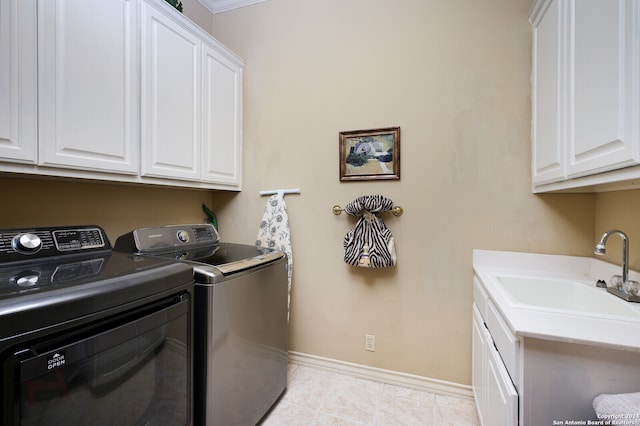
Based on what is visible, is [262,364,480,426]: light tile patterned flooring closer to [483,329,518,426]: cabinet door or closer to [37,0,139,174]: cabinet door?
[483,329,518,426]: cabinet door

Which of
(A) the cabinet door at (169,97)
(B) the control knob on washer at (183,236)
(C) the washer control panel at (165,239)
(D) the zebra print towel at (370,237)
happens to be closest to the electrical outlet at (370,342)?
(D) the zebra print towel at (370,237)

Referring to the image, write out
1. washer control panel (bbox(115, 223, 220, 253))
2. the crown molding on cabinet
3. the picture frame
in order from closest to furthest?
washer control panel (bbox(115, 223, 220, 253)), the picture frame, the crown molding on cabinet

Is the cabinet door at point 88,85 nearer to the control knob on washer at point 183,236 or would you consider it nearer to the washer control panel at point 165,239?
the washer control panel at point 165,239

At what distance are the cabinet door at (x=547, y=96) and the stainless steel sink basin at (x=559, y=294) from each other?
1.78 ft

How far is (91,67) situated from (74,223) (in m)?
0.84

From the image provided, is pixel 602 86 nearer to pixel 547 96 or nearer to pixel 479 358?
pixel 547 96

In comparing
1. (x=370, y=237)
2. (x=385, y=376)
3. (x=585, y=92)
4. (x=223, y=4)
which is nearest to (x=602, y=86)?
(x=585, y=92)

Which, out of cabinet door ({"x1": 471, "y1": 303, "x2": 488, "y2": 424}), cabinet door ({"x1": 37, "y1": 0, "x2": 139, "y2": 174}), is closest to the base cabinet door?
cabinet door ({"x1": 471, "y1": 303, "x2": 488, "y2": 424})

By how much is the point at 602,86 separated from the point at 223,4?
8.85 ft

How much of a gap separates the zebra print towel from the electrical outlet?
0.56m

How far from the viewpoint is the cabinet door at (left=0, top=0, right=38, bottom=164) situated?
1051 mm

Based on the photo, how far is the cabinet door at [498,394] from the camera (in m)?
0.94

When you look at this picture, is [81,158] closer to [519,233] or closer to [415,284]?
[415,284]

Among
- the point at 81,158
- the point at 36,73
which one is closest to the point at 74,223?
the point at 81,158
